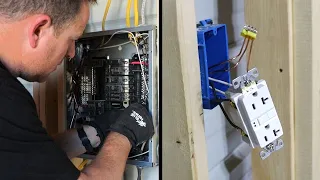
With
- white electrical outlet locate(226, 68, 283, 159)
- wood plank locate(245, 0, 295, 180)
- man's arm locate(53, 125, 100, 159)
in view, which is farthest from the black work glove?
wood plank locate(245, 0, 295, 180)

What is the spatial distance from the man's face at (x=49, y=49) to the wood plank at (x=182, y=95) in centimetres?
22

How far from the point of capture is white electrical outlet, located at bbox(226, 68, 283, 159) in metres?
0.91

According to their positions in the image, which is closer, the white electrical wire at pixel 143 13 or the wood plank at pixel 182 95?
the wood plank at pixel 182 95

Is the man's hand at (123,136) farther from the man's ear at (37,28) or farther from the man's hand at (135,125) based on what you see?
the man's ear at (37,28)

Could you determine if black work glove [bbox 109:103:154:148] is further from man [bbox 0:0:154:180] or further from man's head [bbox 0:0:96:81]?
man's head [bbox 0:0:96:81]

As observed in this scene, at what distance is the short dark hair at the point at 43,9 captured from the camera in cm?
83

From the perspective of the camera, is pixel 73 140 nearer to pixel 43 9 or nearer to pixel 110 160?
pixel 110 160

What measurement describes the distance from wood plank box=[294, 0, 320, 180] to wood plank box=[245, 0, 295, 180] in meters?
0.02

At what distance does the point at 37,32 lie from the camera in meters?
0.87

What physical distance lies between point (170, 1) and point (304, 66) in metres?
0.52

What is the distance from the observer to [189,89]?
2.81 feet

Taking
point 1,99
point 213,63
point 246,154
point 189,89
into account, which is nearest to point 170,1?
point 189,89

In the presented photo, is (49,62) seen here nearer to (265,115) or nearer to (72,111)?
→ (72,111)

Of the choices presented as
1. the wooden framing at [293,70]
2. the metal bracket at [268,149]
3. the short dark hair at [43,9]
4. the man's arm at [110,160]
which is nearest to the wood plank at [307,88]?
the wooden framing at [293,70]
